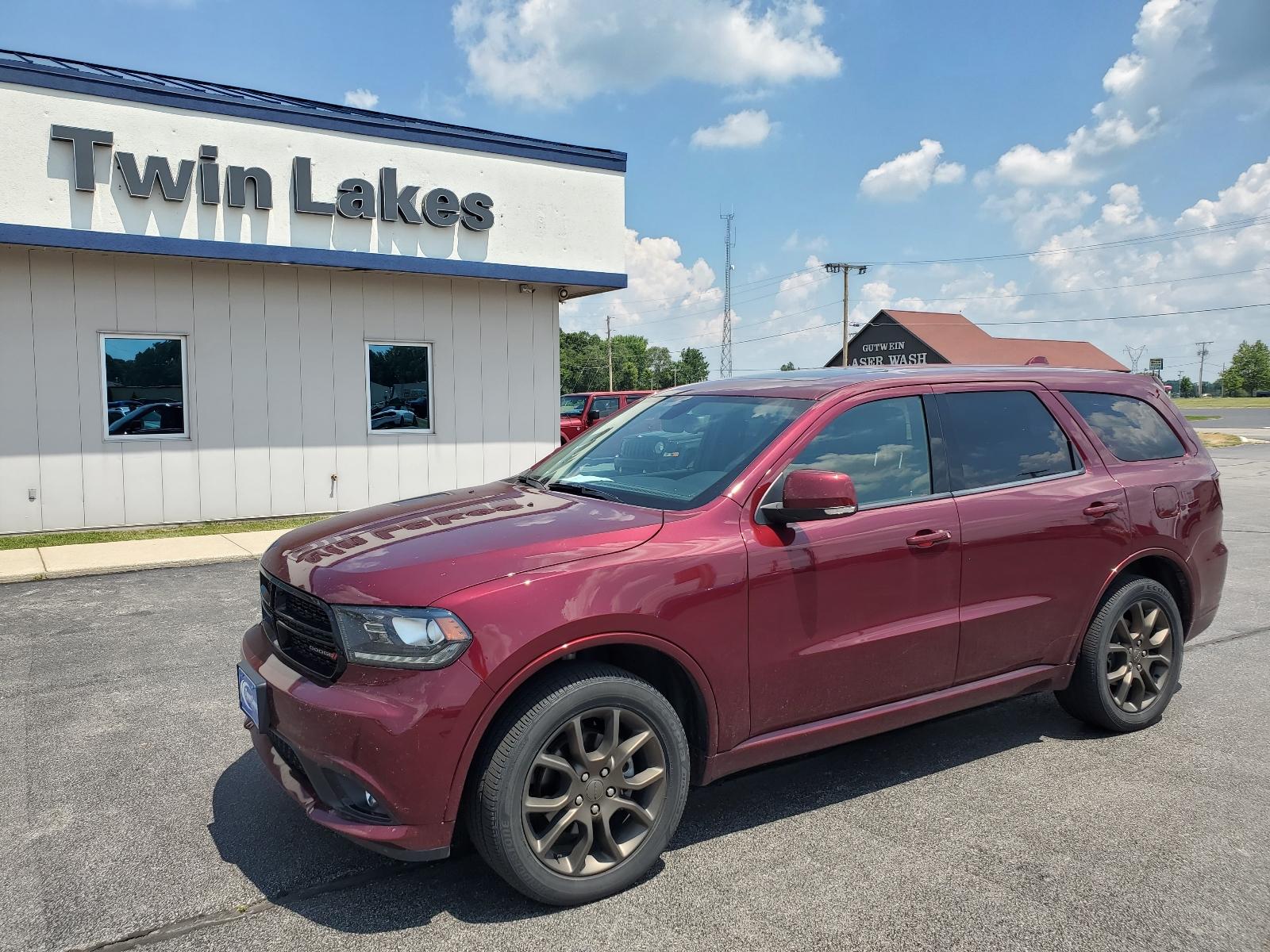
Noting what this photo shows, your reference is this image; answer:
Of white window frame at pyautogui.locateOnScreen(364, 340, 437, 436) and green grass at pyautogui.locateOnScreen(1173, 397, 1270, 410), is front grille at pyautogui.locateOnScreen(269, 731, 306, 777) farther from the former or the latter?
green grass at pyautogui.locateOnScreen(1173, 397, 1270, 410)

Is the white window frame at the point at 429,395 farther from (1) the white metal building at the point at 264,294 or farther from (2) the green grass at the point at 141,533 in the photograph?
(2) the green grass at the point at 141,533

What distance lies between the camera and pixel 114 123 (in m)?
10.5

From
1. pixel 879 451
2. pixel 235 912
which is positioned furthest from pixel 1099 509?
pixel 235 912

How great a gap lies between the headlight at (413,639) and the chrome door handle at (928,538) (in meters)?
1.90

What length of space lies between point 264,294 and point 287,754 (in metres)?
9.96

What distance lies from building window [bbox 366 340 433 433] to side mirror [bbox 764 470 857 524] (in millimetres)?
10219

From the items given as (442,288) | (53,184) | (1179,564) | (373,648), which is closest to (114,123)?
(53,184)

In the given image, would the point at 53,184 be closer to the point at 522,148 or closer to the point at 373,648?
the point at 522,148

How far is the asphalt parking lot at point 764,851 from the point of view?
2.97 meters

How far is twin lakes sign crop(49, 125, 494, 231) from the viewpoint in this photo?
10352 millimetres

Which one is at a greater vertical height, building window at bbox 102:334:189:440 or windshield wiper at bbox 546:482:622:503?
building window at bbox 102:334:189:440

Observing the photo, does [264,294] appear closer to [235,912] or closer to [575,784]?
[235,912]

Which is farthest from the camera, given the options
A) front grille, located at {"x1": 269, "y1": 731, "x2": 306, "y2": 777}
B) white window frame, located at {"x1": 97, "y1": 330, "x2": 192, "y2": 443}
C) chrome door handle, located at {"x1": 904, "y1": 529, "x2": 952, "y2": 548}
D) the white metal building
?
white window frame, located at {"x1": 97, "y1": 330, "x2": 192, "y2": 443}

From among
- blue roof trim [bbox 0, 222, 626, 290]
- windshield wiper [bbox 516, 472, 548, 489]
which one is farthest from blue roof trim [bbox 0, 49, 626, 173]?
windshield wiper [bbox 516, 472, 548, 489]
